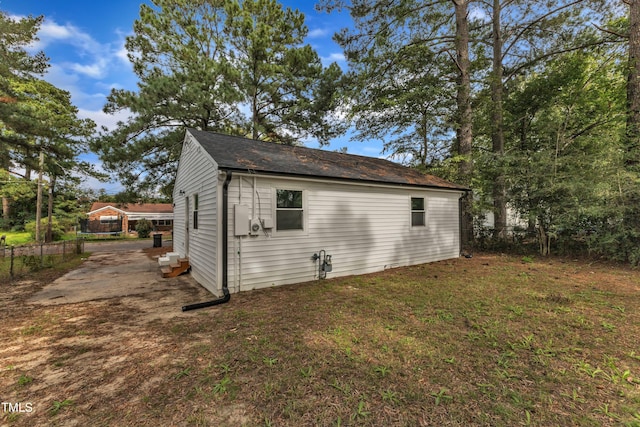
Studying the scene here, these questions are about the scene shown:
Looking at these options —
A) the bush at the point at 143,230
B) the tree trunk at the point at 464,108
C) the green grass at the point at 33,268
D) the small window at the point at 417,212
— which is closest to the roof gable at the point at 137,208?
the bush at the point at 143,230

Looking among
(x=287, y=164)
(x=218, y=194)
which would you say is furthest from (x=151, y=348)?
(x=287, y=164)

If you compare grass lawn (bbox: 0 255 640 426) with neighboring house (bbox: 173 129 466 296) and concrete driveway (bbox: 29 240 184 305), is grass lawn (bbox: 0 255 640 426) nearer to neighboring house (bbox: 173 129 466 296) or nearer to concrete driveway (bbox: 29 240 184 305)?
concrete driveway (bbox: 29 240 184 305)

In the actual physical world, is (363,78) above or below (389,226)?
above

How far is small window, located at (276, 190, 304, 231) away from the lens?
594 cm

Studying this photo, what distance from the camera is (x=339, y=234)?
22.3 ft

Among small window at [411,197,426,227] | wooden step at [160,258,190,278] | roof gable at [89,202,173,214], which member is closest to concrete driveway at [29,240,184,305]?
wooden step at [160,258,190,278]

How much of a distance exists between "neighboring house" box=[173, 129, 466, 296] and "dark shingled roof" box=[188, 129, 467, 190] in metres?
0.03

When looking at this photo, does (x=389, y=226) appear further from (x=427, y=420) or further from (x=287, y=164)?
(x=427, y=420)

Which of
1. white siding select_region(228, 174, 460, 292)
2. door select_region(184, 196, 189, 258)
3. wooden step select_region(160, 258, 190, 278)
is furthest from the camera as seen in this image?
door select_region(184, 196, 189, 258)

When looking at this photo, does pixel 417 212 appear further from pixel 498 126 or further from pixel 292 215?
pixel 498 126

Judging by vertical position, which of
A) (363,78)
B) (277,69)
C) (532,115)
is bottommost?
(532,115)

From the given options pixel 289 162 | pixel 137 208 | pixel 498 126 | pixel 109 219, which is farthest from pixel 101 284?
pixel 137 208

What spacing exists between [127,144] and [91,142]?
1.55 metres

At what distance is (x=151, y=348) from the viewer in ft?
10.3
